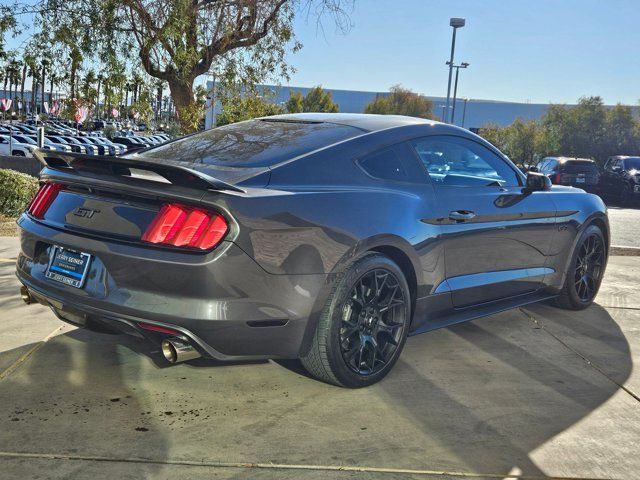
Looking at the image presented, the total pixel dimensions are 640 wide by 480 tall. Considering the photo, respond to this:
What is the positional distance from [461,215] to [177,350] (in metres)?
2.03

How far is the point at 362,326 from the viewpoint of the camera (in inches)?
167

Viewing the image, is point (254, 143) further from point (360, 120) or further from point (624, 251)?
point (624, 251)

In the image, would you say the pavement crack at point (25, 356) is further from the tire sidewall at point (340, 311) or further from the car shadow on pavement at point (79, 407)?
the tire sidewall at point (340, 311)

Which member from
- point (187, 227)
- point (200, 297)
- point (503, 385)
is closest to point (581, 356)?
point (503, 385)

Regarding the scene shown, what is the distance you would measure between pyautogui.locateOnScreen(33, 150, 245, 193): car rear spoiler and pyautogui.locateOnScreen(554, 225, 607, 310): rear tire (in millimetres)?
3448

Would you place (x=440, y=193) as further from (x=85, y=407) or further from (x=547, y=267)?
(x=85, y=407)

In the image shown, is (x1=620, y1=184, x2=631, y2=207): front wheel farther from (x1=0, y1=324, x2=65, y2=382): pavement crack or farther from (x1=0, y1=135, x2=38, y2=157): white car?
(x1=0, y1=135, x2=38, y2=157): white car

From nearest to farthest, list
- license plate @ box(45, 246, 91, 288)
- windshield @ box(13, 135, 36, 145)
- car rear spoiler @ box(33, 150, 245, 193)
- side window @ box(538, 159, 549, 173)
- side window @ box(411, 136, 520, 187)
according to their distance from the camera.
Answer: car rear spoiler @ box(33, 150, 245, 193)
license plate @ box(45, 246, 91, 288)
side window @ box(411, 136, 520, 187)
side window @ box(538, 159, 549, 173)
windshield @ box(13, 135, 36, 145)

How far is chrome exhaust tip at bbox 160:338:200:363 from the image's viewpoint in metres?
3.67

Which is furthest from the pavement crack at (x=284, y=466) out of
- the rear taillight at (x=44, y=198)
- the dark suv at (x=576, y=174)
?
the dark suv at (x=576, y=174)

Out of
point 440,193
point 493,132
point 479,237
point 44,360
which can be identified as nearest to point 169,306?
point 44,360

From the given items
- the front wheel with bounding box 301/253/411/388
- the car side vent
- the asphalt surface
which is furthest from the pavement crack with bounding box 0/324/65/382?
the front wheel with bounding box 301/253/411/388

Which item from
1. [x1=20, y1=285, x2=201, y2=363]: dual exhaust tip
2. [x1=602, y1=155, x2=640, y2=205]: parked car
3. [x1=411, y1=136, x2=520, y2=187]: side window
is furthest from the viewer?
[x1=602, y1=155, x2=640, y2=205]: parked car

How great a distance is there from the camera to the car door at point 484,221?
15.7ft
